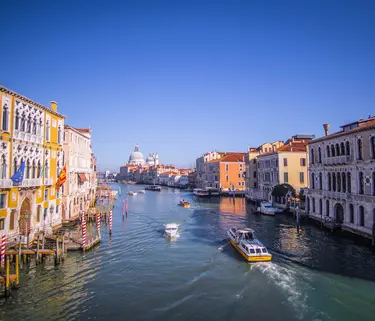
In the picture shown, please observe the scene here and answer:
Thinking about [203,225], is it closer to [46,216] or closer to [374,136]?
[46,216]

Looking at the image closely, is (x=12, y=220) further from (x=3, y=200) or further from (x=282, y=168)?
(x=282, y=168)

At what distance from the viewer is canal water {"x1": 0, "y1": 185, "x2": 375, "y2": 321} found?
12.2 meters

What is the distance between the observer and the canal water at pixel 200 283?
12164 millimetres

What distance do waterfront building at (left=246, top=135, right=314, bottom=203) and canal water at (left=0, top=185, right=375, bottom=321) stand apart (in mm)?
19128

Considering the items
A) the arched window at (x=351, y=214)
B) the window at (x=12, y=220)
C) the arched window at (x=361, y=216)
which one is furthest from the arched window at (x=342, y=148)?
the window at (x=12, y=220)

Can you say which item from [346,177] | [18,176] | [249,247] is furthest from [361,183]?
[18,176]

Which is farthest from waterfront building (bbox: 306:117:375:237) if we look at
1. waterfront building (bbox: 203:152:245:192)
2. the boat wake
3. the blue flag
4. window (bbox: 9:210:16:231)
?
waterfront building (bbox: 203:152:245:192)

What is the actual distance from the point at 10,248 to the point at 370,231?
78.2 feet

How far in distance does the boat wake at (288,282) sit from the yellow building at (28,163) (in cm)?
1512

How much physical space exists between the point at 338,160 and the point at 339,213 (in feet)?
15.8

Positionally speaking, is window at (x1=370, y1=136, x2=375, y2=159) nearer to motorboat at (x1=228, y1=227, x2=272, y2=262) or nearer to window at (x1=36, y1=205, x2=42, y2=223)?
motorboat at (x1=228, y1=227, x2=272, y2=262)

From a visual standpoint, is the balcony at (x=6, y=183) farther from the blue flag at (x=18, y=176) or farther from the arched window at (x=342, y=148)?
the arched window at (x=342, y=148)

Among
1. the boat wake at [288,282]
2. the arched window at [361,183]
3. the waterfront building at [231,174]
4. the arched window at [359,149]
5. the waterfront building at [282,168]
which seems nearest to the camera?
the boat wake at [288,282]

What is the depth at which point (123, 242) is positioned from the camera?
24125 mm
